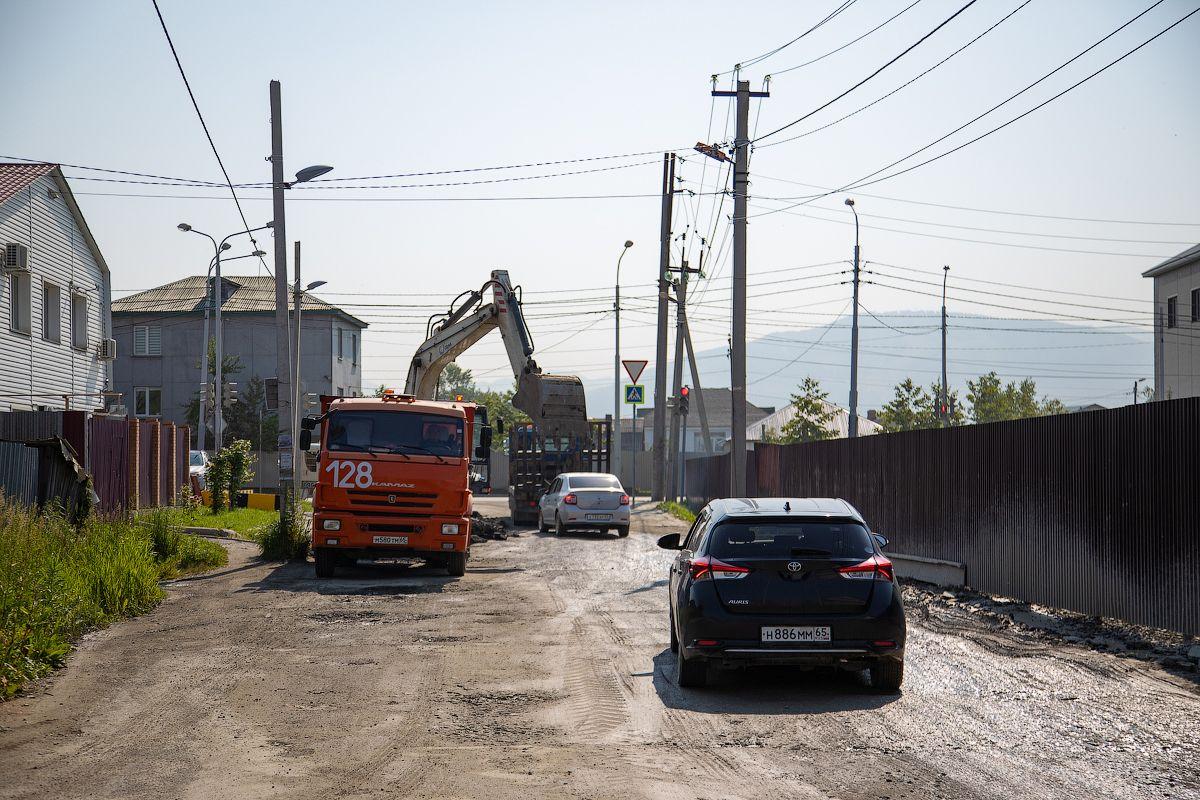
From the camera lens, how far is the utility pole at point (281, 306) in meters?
21.8

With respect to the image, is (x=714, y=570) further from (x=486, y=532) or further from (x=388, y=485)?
(x=486, y=532)

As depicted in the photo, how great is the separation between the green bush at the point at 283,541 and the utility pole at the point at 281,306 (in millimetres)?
514

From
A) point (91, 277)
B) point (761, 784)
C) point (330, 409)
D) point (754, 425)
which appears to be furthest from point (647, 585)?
point (754, 425)

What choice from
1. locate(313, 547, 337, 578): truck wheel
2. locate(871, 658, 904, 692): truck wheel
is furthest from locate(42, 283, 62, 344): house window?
locate(871, 658, 904, 692): truck wheel

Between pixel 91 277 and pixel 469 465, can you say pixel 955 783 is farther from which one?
pixel 91 277

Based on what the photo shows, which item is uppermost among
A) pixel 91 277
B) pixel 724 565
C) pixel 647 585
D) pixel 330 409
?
pixel 91 277

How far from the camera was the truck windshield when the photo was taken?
18328mm

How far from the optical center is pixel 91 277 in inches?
1303

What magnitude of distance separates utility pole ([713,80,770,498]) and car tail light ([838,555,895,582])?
14799 mm

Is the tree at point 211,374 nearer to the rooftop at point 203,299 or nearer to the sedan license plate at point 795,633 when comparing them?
the rooftop at point 203,299

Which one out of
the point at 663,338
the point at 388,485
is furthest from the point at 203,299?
the point at 388,485

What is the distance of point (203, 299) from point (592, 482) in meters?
42.4

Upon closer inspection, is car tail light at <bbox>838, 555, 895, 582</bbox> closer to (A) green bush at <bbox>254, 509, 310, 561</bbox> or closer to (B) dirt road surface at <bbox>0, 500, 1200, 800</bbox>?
(B) dirt road surface at <bbox>0, 500, 1200, 800</bbox>

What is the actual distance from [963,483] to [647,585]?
15.2 ft
